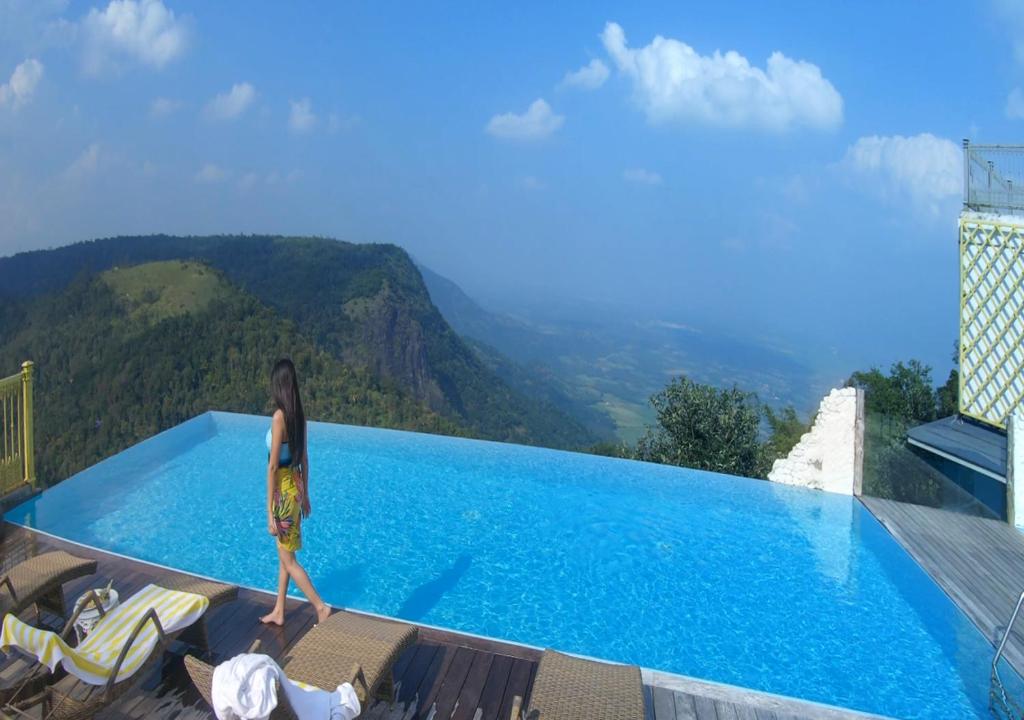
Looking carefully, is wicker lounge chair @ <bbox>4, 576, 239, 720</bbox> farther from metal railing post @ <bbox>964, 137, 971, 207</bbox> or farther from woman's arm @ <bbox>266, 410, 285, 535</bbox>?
metal railing post @ <bbox>964, 137, 971, 207</bbox>

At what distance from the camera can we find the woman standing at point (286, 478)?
4105 mm

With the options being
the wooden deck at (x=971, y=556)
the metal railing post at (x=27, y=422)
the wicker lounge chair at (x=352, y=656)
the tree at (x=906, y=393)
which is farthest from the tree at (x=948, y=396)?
the metal railing post at (x=27, y=422)

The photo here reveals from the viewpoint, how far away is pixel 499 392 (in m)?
47.9

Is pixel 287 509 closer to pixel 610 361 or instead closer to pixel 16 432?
pixel 16 432

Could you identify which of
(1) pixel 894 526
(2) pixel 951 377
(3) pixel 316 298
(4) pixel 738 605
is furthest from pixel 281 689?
(3) pixel 316 298

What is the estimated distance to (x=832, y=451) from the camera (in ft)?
28.1

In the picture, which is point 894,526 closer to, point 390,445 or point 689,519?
point 689,519

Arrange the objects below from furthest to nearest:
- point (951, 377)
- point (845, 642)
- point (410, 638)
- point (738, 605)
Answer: point (951, 377)
point (738, 605)
point (845, 642)
point (410, 638)

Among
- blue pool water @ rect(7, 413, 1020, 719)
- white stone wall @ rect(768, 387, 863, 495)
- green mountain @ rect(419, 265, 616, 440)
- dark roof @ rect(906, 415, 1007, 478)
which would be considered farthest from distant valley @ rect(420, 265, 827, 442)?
blue pool water @ rect(7, 413, 1020, 719)

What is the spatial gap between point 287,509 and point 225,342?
2212 centimetres

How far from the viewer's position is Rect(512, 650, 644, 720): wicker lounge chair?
3.30 meters

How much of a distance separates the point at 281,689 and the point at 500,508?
17.2ft

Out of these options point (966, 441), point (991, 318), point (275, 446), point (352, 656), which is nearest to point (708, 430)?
point (966, 441)

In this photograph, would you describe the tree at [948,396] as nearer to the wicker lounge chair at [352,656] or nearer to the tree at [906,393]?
the tree at [906,393]
